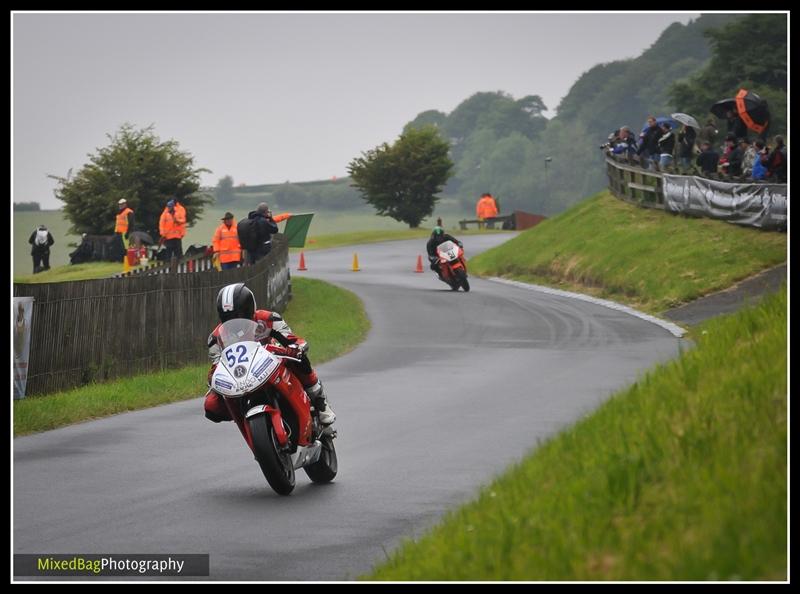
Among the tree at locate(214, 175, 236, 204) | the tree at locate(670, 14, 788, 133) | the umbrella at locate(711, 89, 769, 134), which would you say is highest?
the tree at locate(670, 14, 788, 133)

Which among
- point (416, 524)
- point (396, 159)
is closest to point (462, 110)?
point (396, 159)

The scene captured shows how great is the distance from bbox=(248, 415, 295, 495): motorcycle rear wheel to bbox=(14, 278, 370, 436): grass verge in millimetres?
5276

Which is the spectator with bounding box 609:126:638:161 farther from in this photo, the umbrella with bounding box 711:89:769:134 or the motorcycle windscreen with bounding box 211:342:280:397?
the motorcycle windscreen with bounding box 211:342:280:397

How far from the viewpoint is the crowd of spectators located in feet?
112

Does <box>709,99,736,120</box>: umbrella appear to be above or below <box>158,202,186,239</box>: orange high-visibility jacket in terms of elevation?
above

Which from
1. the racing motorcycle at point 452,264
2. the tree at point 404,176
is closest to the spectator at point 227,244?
the racing motorcycle at point 452,264

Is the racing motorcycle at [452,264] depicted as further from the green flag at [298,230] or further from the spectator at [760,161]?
the spectator at [760,161]

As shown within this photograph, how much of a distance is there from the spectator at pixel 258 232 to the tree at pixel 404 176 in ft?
150

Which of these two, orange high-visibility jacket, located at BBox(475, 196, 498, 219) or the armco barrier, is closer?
the armco barrier

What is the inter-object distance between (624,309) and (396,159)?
46738 millimetres

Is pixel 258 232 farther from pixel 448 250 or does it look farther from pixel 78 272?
pixel 78 272

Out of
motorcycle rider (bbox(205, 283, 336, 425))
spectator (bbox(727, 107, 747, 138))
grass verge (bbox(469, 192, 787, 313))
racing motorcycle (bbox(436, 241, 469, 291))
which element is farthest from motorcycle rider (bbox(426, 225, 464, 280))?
motorcycle rider (bbox(205, 283, 336, 425))

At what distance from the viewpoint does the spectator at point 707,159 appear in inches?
1485

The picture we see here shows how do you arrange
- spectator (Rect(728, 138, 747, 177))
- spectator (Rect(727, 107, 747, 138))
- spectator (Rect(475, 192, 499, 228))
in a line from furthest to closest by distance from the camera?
1. spectator (Rect(475, 192, 499, 228))
2. spectator (Rect(727, 107, 747, 138))
3. spectator (Rect(728, 138, 747, 177))
